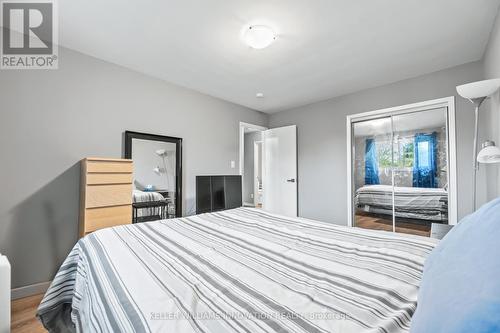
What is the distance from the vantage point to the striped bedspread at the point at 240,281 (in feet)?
2.01

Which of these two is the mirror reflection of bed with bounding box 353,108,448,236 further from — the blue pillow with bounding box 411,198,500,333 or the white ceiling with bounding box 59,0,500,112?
the blue pillow with bounding box 411,198,500,333

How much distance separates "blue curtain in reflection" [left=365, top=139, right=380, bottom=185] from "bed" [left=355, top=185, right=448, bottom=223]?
3.9 inches

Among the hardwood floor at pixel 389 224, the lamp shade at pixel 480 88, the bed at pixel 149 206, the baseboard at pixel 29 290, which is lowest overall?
Answer: the baseboard at pixel 29 290

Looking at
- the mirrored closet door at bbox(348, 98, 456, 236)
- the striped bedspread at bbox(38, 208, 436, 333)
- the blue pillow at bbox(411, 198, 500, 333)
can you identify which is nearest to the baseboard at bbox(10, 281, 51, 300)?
the striped bedspread at bbox(38, 208, 436, 333)

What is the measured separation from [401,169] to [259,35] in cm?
284

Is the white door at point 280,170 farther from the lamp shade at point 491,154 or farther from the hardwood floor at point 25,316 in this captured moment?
the hardwood floor at point 25,316

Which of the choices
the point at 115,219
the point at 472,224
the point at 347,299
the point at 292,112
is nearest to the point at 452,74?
the point at 292,112

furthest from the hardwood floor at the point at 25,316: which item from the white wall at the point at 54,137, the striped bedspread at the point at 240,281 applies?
the striped bedspread at the point at 240,281

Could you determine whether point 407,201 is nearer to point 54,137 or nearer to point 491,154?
point 491,154

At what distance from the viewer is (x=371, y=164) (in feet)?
11.8

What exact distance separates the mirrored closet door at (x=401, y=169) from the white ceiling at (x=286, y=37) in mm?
654

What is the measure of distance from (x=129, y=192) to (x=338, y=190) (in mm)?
3157

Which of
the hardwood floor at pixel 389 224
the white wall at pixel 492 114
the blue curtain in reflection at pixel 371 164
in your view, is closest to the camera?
the white wall at pixel 492 114

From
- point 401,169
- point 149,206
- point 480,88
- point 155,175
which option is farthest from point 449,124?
point 149,206
